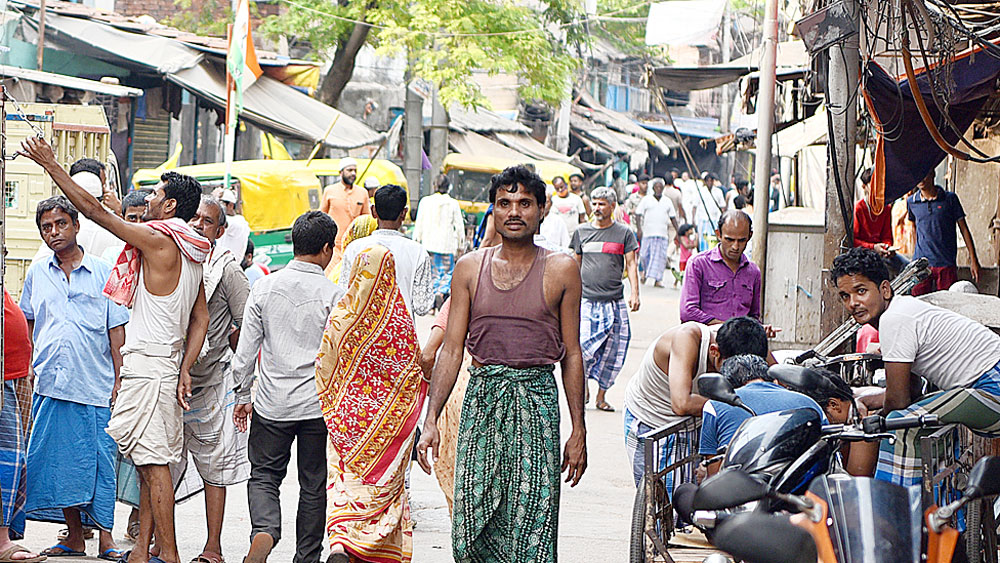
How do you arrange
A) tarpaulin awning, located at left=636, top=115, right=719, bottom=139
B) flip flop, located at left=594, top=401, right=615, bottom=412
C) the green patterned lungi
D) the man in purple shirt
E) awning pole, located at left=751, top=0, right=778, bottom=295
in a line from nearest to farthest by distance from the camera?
the green patterned lungi
the man in purple shirt
awning pole, located at left=751, top=0, right=778, bottom=295
flip flop, located at left=594, top=401, right=615, bottom=412
tarpaulin awning, located at left=636, top=115, right=719, bottom=139

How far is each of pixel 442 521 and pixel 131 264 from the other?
8.22ft

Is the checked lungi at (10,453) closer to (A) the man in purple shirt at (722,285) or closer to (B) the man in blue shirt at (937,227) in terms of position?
(A) the man in purple shirt at (722,285)

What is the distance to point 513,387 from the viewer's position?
15.9ft

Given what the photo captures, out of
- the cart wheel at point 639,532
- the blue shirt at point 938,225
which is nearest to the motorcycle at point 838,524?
the cart wheel at point 639,532

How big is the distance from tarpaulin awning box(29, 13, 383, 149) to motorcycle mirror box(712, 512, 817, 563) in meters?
15.4

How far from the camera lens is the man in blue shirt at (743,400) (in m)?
4.69

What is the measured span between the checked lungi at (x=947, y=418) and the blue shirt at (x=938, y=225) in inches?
200

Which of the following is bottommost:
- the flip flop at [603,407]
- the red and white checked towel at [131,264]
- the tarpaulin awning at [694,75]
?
the flip flop at [603,407]

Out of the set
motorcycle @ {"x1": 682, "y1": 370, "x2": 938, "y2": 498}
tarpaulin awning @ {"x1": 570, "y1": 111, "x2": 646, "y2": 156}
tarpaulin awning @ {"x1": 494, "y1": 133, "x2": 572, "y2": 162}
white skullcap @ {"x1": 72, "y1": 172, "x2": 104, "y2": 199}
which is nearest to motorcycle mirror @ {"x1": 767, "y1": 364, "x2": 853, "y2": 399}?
motorcycle @ {"x1": 682, "y1": 370, "x2": 938, "y2": 498}

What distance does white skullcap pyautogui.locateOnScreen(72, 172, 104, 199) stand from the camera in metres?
7.83

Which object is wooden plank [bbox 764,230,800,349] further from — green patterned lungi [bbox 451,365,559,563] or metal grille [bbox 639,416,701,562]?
green patterned lungi [bbox 451,365,559,563]

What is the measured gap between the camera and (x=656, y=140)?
135 feet

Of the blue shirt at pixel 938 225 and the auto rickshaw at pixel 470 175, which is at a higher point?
the auto rickshaw at pixel 470 175

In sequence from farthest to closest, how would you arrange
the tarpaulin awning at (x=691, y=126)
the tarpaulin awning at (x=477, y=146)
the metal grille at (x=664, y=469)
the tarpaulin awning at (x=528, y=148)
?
1. the tarpaulin awning at (x=691, y=126)
2. the tarpaulin awning at (x=528, y=148)
3. the tarpaulin awning at (x=477, y=146)
4. the metal grille at (x=664, y=469)
